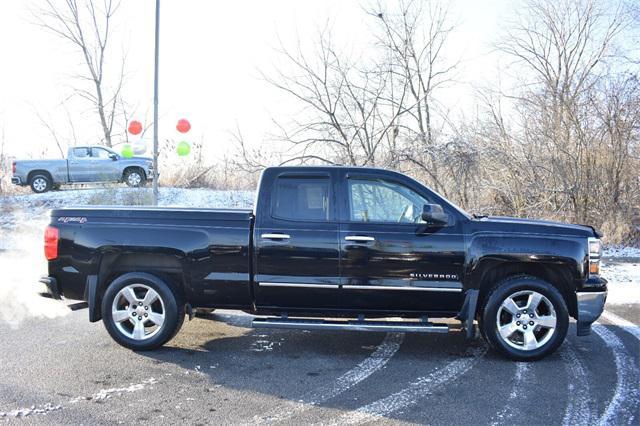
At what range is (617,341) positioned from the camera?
593cm

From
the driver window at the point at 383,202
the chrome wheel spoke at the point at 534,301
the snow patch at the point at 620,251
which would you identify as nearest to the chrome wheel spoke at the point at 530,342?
the chrome wheel spoke at the point at 534,301

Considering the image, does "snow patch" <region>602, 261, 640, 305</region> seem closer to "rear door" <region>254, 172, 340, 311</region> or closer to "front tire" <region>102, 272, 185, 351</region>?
"rear door" <region>254, 172, 340, 311</region>

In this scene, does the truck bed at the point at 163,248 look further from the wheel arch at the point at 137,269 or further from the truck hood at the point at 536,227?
the truck hood at the point at 536,227

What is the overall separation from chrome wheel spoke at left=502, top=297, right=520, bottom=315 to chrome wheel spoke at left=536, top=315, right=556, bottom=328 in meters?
0.23

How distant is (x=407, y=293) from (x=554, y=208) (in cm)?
1054

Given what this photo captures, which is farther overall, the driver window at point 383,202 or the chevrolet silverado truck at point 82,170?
the chevrolet silverado truck at point 82,170

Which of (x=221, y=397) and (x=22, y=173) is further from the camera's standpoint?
(x=22, y=173)

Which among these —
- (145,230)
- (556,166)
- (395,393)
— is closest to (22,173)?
(145,230)

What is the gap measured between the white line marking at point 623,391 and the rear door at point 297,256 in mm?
2491

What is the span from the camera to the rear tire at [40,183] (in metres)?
19.2

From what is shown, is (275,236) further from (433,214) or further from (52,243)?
(52,243)

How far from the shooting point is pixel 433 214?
515cm

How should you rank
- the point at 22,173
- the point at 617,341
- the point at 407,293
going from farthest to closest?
the point at 22,173 → the point at 617,341 → the point at 407,293

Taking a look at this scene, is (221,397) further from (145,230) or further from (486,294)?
(486,294)
